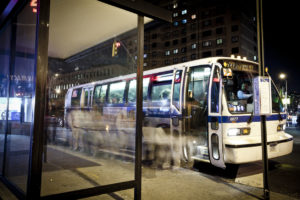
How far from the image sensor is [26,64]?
6.72m

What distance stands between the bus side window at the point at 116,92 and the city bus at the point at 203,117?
1.39ft

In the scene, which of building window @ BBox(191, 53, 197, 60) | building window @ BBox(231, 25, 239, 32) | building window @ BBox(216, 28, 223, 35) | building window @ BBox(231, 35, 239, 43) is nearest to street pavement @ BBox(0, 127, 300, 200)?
building window @ BBox(231, 35, 239, 43)

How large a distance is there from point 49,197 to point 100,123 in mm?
7908

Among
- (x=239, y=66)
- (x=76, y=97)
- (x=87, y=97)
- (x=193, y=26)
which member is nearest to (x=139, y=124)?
(x=239, y=66)

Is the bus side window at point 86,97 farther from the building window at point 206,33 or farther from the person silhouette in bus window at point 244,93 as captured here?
the building window at point 206,33

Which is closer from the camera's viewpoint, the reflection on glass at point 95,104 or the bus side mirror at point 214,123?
the reflection on glass at point 95,104

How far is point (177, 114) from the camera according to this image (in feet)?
22.3

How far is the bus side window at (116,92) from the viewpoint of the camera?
9828mm

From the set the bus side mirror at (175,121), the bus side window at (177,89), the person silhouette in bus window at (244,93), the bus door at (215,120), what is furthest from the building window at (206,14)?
the bus door at (215,120)

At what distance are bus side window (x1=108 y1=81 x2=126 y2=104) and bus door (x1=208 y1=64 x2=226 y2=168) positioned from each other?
4.63m

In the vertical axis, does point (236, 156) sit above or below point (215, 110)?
below

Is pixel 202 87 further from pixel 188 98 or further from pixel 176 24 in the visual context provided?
pixel 176 24

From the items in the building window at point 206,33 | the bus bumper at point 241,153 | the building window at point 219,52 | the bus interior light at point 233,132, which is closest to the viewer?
the bus bumper at point 241,153

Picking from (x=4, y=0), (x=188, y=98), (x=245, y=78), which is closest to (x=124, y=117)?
(x=188, y=98)
